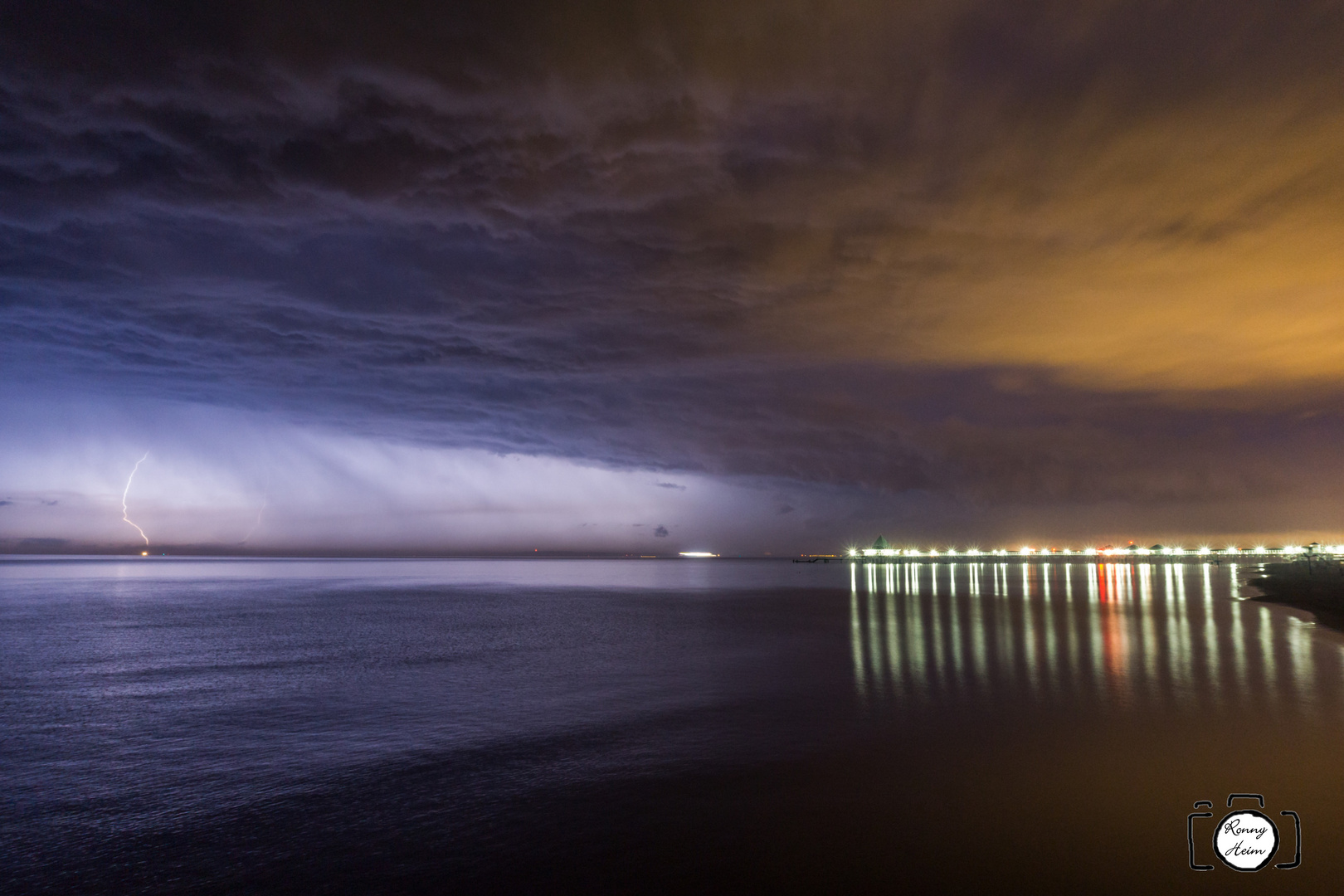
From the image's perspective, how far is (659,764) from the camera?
15.4 metres

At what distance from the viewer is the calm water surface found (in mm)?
10617

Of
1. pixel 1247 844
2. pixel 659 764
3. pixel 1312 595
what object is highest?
pixel 1247 844

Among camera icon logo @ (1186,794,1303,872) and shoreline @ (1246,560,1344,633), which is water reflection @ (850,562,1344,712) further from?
camera icon logo @ (1186,794,1303,872)

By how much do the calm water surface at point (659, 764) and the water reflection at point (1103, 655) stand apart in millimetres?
237

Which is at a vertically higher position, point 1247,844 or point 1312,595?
point 1247,844

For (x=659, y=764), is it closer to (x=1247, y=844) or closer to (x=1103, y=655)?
(x=1247, y=844)

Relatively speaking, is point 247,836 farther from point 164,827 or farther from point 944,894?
point 944,894

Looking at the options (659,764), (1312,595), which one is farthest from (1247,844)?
(1312,595)

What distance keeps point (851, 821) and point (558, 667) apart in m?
18.1

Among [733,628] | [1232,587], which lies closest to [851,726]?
[733,628]

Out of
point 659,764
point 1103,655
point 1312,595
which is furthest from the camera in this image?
point 1312,595

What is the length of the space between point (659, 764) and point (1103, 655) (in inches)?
999

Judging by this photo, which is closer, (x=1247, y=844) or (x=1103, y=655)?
(x=1247, y=844)

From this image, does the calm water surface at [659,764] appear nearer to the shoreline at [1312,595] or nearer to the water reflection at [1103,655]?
the water reflection at [1103,655]
